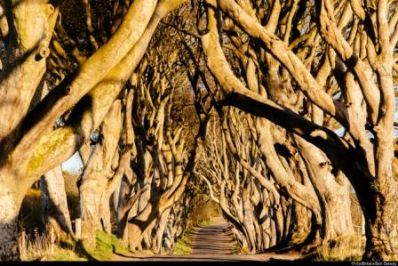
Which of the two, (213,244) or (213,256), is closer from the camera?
(213,256)

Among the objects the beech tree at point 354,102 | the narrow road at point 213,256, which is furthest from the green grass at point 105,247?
the beech tree at point 354,102

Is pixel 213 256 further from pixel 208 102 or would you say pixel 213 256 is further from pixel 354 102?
pixel 354 102

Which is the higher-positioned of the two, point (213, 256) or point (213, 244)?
point (213, 244)

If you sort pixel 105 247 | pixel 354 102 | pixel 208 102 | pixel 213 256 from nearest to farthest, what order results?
pixel 354 102 → pixel 105 247 → pixel 213 256 → pixel 208 102

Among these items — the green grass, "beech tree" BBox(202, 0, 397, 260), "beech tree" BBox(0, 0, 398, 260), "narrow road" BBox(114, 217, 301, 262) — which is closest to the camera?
"beech tree" BBox(0, 0, 398, 260)

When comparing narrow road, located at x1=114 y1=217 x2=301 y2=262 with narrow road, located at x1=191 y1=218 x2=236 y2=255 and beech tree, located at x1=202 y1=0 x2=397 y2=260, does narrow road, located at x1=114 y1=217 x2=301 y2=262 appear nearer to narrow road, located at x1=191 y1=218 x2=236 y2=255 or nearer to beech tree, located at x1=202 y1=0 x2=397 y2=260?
narrow road, located at x1=191 y1=218 x2=236 y2=255

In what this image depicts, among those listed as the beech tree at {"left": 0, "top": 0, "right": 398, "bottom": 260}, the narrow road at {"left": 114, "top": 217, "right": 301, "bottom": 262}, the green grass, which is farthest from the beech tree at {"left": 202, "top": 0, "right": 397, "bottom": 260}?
the green grass

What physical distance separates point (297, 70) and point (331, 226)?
5138 millimetres

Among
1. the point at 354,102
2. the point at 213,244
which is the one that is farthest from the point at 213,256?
the point at 213,244

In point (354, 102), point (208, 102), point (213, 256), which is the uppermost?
point (208, 102)

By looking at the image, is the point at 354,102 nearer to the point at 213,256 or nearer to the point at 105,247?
the point at 105,247

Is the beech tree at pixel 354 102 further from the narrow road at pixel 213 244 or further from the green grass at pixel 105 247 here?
the narrow road at pixel 213 244

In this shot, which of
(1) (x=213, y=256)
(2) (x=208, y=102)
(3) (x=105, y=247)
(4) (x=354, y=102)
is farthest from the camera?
(2) (x=208, y=102)

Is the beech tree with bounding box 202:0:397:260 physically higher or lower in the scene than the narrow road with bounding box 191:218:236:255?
higher
